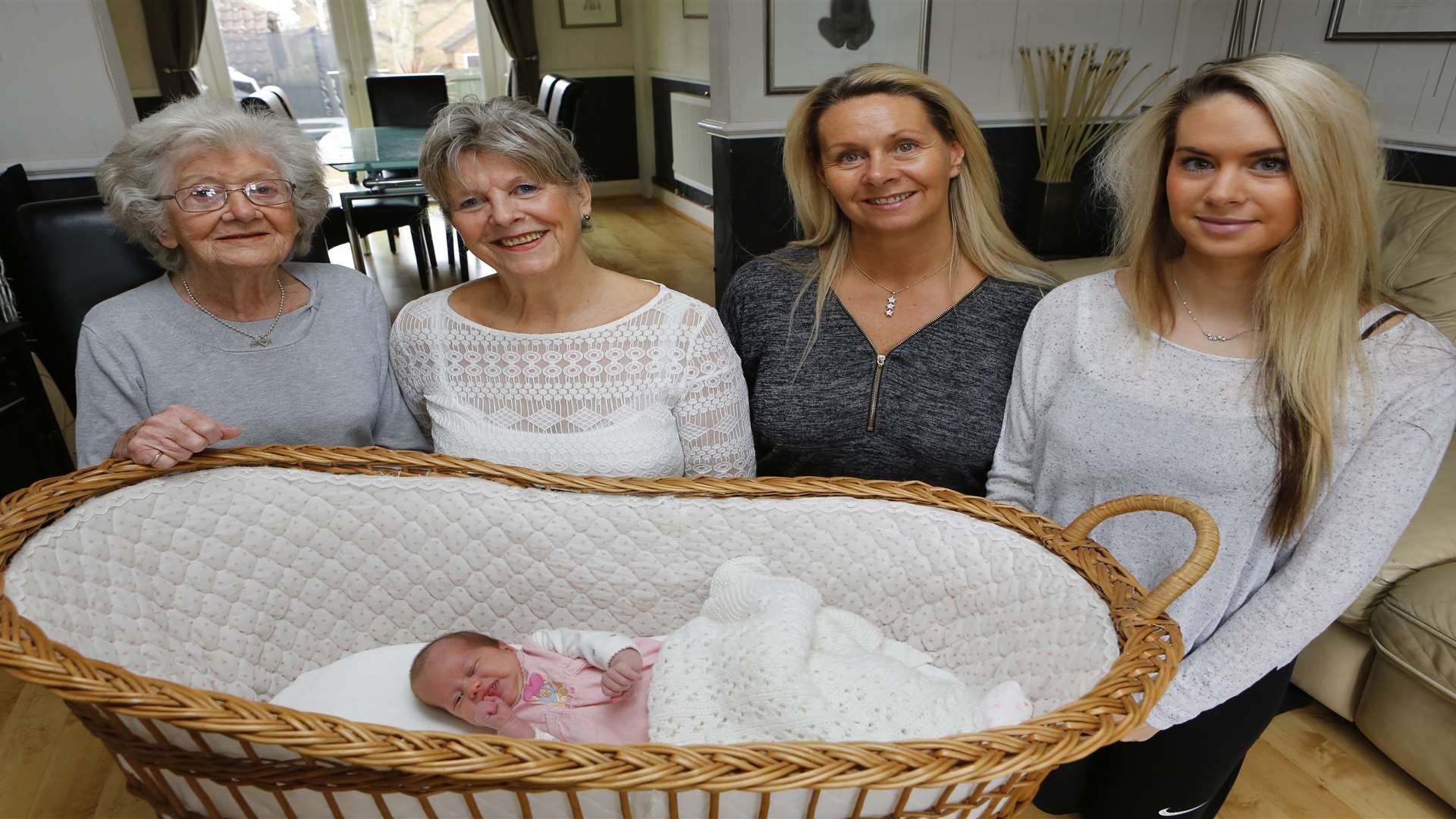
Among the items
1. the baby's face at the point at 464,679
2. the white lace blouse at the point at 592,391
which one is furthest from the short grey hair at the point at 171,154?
the baby's face at the point at 464,679

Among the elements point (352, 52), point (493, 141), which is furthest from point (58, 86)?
point (352, 52)

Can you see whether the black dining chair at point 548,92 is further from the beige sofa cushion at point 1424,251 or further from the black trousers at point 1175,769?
the black trousers at point 1175,769

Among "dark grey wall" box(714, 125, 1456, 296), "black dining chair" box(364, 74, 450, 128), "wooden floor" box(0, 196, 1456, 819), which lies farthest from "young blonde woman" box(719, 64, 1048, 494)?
"black dining chair" box(364, 74, 450, 128)

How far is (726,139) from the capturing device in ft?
10.5

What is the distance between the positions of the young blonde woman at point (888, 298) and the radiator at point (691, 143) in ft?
13.3

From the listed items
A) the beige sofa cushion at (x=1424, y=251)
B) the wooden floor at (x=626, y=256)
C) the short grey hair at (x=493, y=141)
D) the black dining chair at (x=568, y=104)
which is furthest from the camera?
the wooden floor at (x=626, y=256)

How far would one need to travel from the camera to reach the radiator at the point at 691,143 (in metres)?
5.59

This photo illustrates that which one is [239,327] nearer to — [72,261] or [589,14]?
[72,261]

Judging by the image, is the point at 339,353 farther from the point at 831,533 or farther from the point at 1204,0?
the point at 1204,0

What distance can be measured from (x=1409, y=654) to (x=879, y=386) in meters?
1.01

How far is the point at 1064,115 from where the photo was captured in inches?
132

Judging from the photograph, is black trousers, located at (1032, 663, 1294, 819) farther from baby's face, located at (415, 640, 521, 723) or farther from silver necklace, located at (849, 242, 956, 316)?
baby's face, located at (415, 640, 521, 723)

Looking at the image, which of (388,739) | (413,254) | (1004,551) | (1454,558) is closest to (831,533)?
(1004,551)

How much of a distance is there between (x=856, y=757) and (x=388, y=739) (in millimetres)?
396
